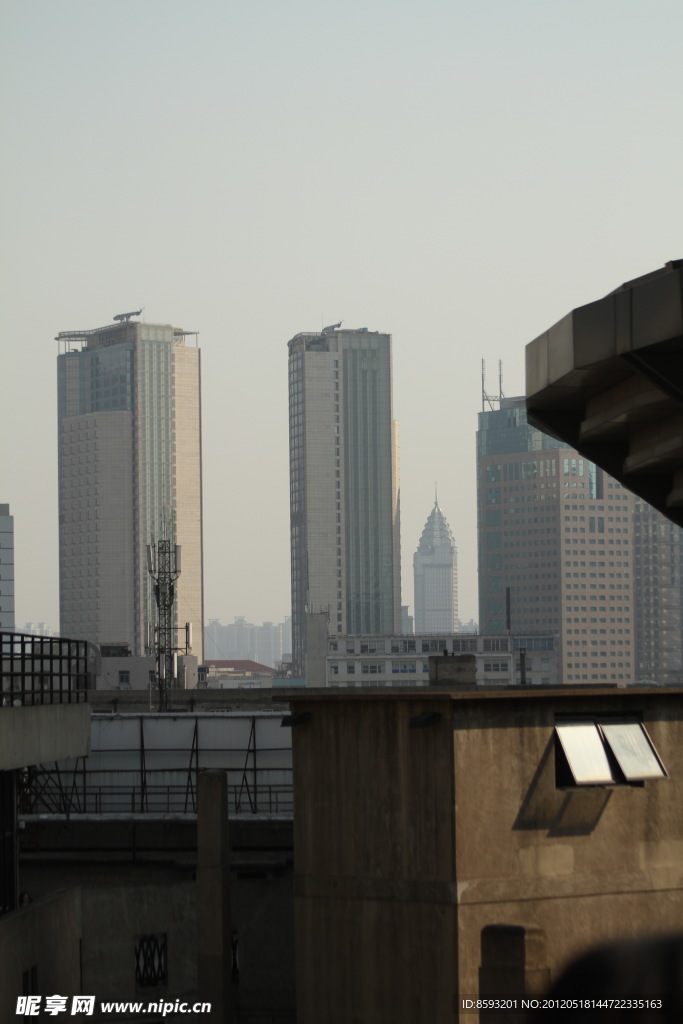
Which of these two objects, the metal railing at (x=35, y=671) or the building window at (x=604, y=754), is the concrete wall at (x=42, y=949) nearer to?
the metal railing at (x=35, y=671)

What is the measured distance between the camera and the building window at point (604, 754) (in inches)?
739

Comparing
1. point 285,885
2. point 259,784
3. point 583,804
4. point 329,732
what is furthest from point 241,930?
point 583,804

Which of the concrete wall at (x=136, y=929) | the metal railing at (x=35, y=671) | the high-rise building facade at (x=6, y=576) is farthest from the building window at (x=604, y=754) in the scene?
the high-rise building facade at (x=6, y=576)

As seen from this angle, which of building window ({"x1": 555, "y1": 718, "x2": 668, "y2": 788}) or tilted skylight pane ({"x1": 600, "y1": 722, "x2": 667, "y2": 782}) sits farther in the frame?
tilted skylight pane ({"x1": 600, "y1": 722, "x2": 667, "y2": 782})

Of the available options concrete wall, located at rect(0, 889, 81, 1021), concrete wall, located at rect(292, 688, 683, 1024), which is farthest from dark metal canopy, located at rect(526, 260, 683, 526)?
concrete wall, located at rect(0, 889, 81, 1021)

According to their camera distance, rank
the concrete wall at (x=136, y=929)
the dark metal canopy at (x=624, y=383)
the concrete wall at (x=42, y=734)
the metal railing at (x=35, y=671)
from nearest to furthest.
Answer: the dark metal canopy at (x=624, y=383), the concrete wall at (x=42, y=734), the metal railing at (x=35, y=671), the concrete wall at (x=136, y=929)

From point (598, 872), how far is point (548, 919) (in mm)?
992

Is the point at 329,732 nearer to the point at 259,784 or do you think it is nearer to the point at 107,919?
the point at 107,919

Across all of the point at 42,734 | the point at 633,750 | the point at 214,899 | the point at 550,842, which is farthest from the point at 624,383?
the point at 214,899

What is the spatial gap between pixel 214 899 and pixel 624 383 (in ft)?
39.4

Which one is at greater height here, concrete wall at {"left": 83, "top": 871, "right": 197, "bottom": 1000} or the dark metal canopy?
the dark metal canopy

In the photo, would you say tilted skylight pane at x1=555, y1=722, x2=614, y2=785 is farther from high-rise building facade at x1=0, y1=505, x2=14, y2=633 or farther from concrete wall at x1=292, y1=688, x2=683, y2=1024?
high-rise building facade at x1=0, y1=505, x2=14, y2=633

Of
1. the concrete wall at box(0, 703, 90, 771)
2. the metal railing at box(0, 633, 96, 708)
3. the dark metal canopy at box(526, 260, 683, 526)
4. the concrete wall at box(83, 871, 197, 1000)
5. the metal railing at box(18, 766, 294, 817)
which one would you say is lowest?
the concrete wall at box(83, 871, 197, 1000)

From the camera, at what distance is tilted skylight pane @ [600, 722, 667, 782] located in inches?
747
